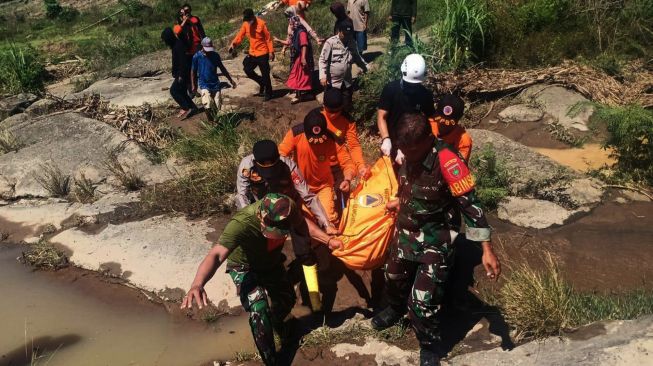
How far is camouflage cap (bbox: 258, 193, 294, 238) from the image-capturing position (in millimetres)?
2963

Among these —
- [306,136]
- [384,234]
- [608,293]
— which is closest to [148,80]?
[306,136]

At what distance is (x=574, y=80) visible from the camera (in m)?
7.39

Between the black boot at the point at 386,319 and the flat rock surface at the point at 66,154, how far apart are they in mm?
3700

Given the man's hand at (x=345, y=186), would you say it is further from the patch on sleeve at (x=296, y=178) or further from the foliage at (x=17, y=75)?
the foliage at (x=17, y=75)

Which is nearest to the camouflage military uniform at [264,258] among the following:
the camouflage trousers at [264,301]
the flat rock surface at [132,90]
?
the camouflage trousers at [264,301]

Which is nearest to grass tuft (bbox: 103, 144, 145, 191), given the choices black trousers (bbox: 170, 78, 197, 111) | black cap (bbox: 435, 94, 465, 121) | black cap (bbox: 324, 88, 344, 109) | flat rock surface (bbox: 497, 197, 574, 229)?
black trousers (bbox: 170, 78, 197, 111)

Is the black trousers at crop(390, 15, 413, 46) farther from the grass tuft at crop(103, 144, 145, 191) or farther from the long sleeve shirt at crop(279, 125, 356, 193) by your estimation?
the grass tuft at crop(103, 144, 145, 191)

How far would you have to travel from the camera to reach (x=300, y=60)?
8.00 metres

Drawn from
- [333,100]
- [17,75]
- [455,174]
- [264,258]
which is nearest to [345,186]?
[333,100]

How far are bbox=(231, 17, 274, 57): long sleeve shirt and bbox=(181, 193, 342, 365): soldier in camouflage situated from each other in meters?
5.16

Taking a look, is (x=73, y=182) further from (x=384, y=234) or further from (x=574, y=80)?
(x=574, y=80)

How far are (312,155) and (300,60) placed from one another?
4054mm

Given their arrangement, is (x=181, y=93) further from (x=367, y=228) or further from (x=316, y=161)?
(x=367, y=228)

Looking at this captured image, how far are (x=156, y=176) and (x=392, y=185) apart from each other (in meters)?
3.45
